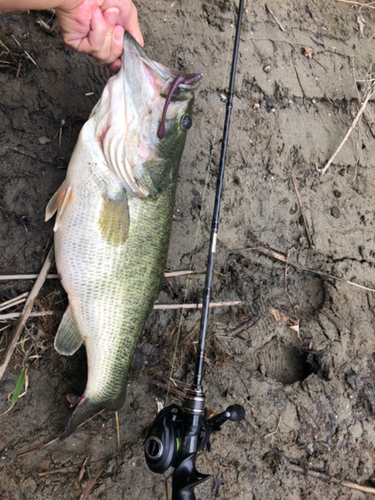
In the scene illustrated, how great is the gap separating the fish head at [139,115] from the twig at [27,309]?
80 cm

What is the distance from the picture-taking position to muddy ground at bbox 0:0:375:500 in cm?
267

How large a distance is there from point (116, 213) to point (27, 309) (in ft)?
3.03

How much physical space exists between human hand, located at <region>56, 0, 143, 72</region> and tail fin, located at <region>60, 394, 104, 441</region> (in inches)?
81.3

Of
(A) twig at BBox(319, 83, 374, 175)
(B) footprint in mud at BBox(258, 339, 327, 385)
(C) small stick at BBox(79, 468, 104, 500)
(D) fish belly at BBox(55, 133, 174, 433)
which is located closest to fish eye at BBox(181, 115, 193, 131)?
(D) fish belly at BBox(55, 133, 174, 433)

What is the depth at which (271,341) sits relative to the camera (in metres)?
3.34

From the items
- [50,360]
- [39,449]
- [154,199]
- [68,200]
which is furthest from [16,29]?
[39,449]

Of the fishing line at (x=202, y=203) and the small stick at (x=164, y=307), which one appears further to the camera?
the fishing line at (x=202, y=203)

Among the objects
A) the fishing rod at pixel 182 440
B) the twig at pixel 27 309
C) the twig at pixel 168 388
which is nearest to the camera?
the fishing rod at pixel 182 440

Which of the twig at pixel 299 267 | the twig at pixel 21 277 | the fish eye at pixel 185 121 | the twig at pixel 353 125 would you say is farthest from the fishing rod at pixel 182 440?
the twig at pixel 353 125

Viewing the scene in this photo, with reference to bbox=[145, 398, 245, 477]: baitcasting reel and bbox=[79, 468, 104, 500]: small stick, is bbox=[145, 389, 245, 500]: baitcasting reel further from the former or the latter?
bbox=[79, 468, 104, 500]: small stick

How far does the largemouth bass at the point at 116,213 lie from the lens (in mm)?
2305

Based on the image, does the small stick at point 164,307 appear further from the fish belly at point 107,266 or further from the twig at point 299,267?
the twig at point 299,267

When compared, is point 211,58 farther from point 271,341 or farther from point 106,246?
point 271,341

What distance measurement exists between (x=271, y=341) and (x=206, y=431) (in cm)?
129
